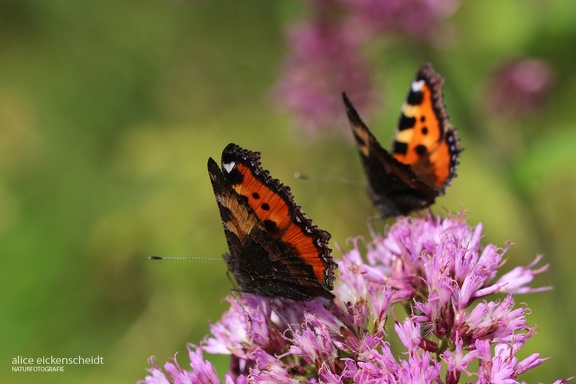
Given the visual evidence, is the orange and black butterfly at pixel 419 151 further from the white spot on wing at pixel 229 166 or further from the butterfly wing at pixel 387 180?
the white spot on wing at pixel 229 166

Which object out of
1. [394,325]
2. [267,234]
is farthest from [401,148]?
[394,325]

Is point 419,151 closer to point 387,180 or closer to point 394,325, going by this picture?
point 387,180

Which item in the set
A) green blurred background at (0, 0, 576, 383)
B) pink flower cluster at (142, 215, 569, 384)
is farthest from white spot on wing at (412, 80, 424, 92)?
green blurred background at (0, 0, 576, 383)

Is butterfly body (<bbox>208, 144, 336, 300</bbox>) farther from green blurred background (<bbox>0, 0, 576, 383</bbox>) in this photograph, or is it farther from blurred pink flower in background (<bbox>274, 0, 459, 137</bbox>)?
blurred pink flower in background (<bbox>274, 0, 459, 137</bbox>)

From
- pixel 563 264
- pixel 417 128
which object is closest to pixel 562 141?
pixel 417 128

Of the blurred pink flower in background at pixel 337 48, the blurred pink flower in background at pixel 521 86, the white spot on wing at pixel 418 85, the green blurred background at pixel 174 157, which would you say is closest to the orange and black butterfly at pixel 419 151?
the white spot on wing at pixel 418 85

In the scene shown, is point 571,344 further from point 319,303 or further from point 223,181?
point 223,181

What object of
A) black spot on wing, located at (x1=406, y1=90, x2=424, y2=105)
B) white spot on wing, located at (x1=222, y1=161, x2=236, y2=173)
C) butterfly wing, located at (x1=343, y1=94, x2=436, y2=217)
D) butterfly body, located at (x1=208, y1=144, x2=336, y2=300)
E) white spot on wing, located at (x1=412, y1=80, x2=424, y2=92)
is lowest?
butterfly body, located at (x1=208, y1=144, x2=336, y2=300)

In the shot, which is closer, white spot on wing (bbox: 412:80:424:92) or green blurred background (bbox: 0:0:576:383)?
white spot on wing (bbox: 412:80:424:92)
